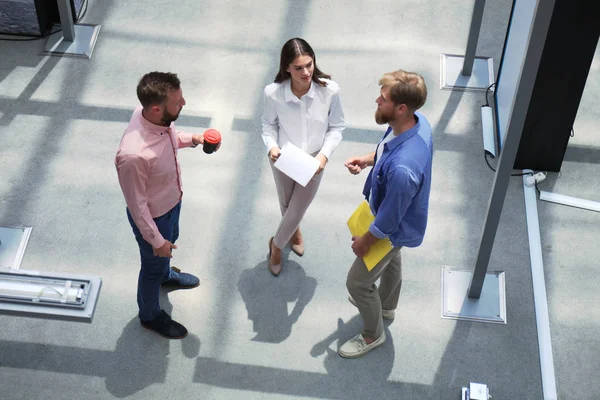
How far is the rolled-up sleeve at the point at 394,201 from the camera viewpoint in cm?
423

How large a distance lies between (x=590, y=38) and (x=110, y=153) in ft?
11.2

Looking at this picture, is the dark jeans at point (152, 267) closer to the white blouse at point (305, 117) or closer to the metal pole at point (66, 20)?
the white blouse at point (305, 117)

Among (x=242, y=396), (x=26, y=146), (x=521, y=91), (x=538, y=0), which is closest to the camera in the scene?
(x=538, y=0)

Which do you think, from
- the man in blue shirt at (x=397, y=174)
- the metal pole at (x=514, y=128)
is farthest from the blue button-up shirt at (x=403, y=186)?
the metal pole at (x=514, y=128)

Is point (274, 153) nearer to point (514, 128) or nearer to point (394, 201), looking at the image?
point (394, 201)

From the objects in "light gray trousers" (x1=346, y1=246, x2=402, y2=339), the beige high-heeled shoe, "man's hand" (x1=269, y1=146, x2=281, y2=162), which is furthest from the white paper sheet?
the beige high-heeled shoe

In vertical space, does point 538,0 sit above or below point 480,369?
above

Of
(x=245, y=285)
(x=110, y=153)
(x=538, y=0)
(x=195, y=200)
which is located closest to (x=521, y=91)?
(x=538, y=0)

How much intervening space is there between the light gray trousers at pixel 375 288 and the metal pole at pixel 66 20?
3.58 meters

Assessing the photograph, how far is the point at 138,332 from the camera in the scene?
5.28 m

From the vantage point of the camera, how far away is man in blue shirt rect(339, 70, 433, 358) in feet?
14.0

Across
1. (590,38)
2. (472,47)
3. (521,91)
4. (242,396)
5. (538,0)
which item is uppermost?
(538,0)

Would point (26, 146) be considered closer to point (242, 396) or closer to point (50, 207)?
point (50, 207)

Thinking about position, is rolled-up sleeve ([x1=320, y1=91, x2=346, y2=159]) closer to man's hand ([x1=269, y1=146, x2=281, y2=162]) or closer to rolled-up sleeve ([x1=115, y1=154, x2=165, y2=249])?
man's hand ([x1=269, y1=146, x2=281, y2=162])
